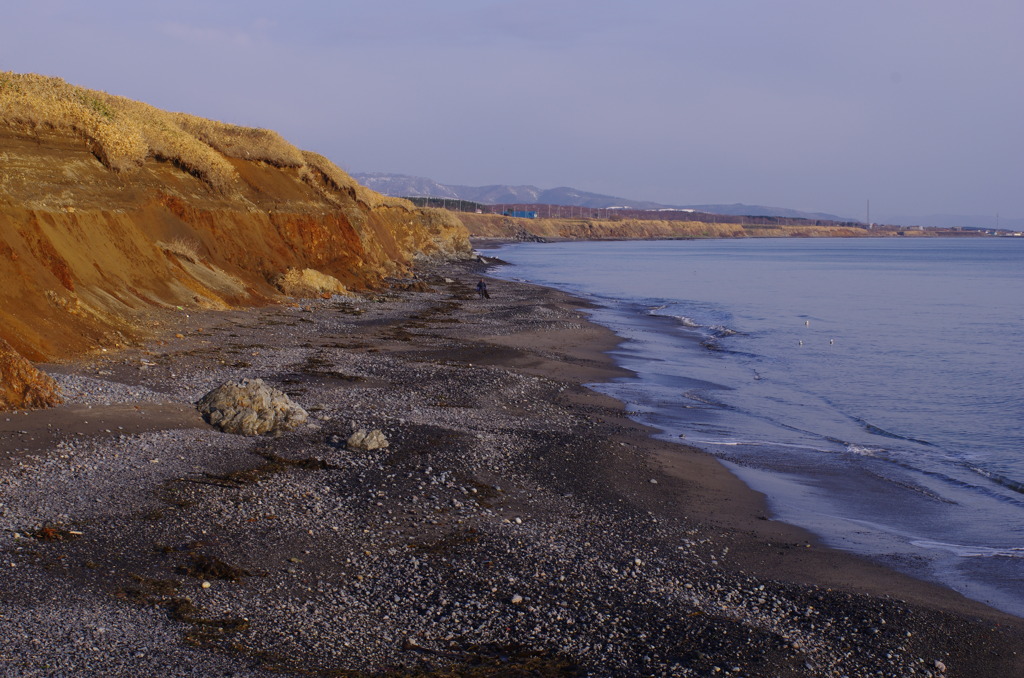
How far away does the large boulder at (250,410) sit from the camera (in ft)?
36.8

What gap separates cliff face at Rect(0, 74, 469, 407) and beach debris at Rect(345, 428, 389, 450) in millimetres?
5867

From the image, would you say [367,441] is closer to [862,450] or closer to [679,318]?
[862,450]

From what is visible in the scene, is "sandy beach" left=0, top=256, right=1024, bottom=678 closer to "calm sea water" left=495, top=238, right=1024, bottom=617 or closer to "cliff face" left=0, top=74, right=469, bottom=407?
"calm sea water" left=495, top=238, right=1024, bottom=617

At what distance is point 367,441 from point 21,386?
4.37 m

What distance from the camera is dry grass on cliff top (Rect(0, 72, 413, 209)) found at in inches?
831

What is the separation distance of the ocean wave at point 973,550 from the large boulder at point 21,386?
1093 centimetres

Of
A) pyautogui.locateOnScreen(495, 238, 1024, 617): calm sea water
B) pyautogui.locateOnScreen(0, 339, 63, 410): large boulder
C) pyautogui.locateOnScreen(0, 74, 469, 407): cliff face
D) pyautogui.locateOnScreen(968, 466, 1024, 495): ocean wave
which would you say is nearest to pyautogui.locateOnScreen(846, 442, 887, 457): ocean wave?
pyautogui.locateOnScreen(495, 238, 1024, 617): calm sea water

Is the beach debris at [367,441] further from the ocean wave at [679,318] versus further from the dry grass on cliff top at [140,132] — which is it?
the ocean wave at [679,318]

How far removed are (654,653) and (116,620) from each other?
156 inches

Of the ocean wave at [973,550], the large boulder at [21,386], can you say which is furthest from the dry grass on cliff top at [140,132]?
the ocean wave at [973,550]

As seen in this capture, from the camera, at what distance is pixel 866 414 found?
18.2m

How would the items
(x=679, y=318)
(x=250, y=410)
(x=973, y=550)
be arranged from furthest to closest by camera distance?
(x=679, y=318) < (x=250, y=410) < (x=973, y=550)

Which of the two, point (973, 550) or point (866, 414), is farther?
point (866, 414)

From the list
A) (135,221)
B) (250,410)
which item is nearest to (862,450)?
(250,410)
